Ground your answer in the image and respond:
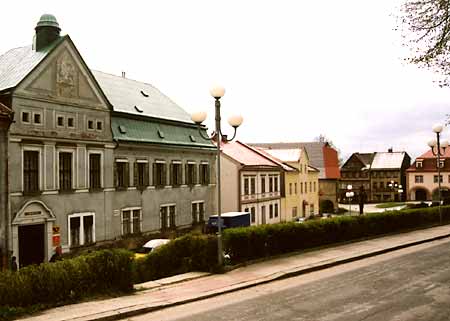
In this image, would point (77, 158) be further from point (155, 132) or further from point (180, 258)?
point (180, 258)

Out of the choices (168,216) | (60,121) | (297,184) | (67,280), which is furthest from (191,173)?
(67,280)

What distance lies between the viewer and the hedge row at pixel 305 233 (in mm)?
18005

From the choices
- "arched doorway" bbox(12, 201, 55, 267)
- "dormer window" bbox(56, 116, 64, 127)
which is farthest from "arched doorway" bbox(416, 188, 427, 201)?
"arched doorway" bbox(12, 201, 55, 267)

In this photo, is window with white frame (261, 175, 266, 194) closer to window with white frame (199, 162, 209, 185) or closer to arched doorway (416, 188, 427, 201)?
window with white frame (199, 162, 209, 185)

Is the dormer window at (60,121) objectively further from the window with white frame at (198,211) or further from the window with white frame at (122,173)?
the window with white frame at (198,211)

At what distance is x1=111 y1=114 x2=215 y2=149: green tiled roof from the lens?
33.7 meters

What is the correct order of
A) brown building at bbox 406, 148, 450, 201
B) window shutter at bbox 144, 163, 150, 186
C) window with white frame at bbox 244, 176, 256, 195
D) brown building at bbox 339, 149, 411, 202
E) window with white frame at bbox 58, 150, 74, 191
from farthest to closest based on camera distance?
brown building at bbox 339, 149, 411, 202 → brown building at bbox 406, 148, 450, 201 → window with white frame at bbox 244, 176, 256, 195 → window shutter at bbox 144, 163, 150, 186 → window with white frame at bbox 58, 150, 74, 191

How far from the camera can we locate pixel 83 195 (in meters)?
30.3

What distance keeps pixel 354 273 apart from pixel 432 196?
280 ft

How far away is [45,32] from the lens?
29.1 meters

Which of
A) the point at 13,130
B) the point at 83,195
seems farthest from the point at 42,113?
the point at 83,195

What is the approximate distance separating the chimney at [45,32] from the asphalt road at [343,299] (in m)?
20.2

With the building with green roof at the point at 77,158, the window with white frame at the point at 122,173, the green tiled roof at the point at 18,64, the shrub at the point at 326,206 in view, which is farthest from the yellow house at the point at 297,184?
the green tiled roof at the point at 18,64

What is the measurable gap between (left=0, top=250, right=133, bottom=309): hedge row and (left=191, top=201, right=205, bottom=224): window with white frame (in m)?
27.7
